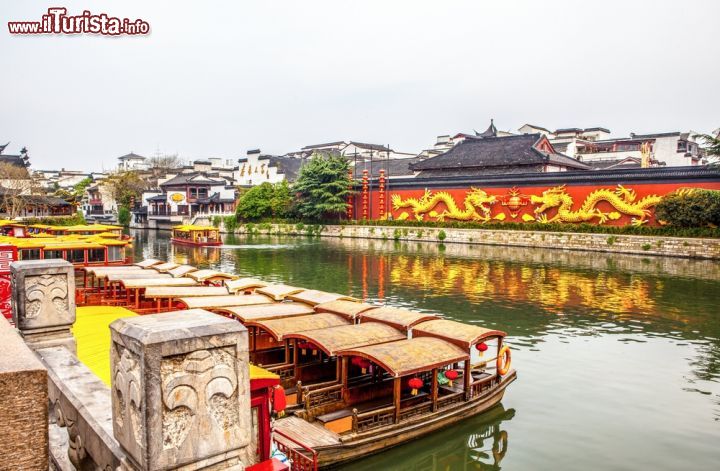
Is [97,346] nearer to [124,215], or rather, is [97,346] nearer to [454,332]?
[454,332]

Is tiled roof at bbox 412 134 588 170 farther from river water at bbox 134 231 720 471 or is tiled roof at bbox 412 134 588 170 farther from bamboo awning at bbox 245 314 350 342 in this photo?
bamboo awning at bbox 245 314 350 342

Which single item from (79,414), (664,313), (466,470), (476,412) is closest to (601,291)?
(664,313)

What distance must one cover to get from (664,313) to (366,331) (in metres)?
13.7

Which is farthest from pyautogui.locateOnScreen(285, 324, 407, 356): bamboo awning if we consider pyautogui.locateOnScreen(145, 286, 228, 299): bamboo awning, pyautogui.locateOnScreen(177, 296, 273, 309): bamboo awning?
pyautogui.locateOnScreen(145, 286, 228, 299): bamboo awning

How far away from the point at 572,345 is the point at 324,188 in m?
40.5

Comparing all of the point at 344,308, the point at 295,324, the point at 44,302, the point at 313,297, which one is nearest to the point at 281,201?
the point at 313,297

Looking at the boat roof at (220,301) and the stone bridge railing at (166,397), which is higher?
the stone bridge railing at (166,397)

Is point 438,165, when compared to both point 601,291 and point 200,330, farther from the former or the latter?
point 200,330

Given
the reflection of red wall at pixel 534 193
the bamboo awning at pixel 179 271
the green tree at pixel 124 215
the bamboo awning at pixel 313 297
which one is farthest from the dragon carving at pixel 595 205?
the green tree at pixel 124 215

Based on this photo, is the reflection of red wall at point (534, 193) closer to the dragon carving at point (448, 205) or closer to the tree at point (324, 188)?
the dragon carving at point (448, 205)

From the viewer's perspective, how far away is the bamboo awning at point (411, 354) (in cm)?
922

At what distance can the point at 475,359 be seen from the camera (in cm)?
1419

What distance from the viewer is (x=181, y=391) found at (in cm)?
360

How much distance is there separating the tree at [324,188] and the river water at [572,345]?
60.1 ft
